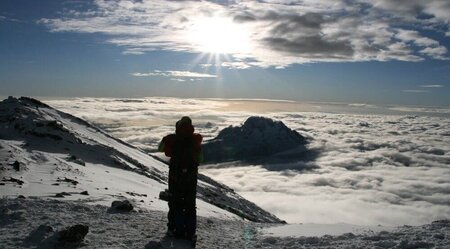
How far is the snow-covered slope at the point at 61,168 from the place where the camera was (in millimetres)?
13566

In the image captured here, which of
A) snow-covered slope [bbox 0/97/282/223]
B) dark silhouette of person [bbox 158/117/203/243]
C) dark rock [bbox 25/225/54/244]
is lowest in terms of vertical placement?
snow-covered slope [bbox 0/97/282/223]

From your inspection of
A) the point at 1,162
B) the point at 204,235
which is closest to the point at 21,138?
the point at 1,162

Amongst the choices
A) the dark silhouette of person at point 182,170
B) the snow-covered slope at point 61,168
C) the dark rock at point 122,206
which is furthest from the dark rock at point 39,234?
the snow-covered slope at point 61,168

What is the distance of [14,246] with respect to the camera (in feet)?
24.3

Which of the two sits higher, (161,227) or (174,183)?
(174,183)

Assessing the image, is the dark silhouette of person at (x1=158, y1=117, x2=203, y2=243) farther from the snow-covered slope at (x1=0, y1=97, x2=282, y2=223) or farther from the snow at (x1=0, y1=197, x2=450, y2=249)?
the snow-covered slope at (x1=0, y1=97, x2=282, y2=223)

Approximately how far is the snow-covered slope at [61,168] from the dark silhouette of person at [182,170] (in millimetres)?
3546

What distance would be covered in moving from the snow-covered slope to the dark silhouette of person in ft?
11.6

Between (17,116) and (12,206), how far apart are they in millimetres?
25533

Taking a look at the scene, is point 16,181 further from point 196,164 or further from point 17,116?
point 17,116

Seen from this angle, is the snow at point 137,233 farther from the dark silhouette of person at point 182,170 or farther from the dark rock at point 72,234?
the dark silhouette of person at point 182,170

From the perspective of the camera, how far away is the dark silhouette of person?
9242mm

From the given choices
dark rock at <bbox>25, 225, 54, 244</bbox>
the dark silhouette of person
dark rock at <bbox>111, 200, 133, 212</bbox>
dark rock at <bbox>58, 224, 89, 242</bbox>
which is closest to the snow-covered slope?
dark rock at <bbox>111, 200, 133, 212</bbox>

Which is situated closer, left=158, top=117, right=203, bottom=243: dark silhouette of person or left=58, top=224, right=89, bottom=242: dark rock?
left=58, top=224, right=89, bottom=242: dark rock
